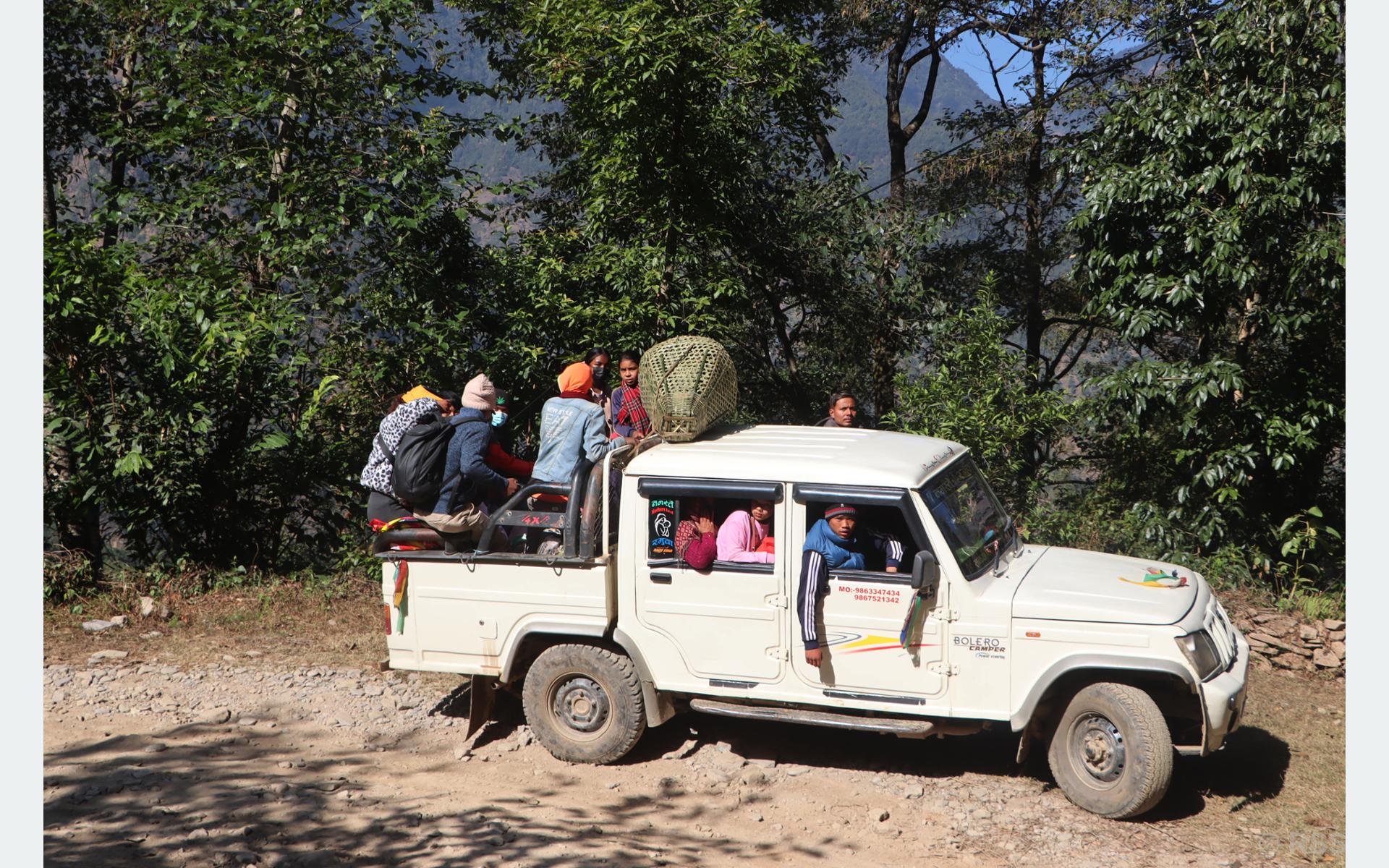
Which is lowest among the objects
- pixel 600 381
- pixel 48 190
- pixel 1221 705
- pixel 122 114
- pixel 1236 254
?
pixel 1221 705

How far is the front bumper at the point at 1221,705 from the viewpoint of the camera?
5.34 m

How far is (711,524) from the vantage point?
617cm

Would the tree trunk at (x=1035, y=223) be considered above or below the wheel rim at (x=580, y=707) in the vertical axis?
above

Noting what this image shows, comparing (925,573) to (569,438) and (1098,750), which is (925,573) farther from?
(569,438)

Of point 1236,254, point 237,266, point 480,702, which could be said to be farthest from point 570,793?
point 1236,254

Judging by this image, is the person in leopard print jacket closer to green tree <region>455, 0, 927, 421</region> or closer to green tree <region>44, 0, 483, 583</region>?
green tree <region>44, 0, 483, 583</region>

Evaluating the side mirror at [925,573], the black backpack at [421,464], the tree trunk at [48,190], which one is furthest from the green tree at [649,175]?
the tree trunk at [48,190]

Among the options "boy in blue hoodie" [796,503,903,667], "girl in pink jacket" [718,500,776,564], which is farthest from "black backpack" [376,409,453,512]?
"boy in blue hoodie" [796,503,903,667]

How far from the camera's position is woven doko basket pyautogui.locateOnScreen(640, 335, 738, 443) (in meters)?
6.61

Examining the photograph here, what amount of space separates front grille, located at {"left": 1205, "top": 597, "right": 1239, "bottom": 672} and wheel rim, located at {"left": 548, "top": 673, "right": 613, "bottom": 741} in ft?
10.8

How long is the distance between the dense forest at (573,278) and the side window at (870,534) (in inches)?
149

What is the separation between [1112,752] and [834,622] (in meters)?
1.53

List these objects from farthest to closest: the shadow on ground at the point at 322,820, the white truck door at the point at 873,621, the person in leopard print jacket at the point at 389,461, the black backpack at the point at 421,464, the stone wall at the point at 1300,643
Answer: the stone wall at the point at 1300,643
the person in leopard print jacket at the point at 389,461
the black backpack at the point at 421,464
the white truck door at the point at 873,621
the shadow on ground at the point at 322,820

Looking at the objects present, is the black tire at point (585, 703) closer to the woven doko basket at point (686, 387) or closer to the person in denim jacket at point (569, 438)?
the person in denim jacket at point (569, 438)
